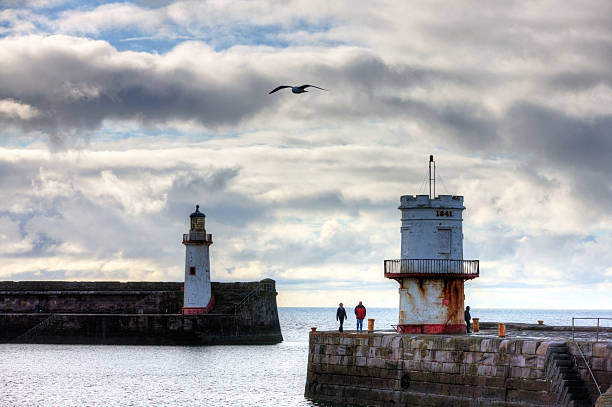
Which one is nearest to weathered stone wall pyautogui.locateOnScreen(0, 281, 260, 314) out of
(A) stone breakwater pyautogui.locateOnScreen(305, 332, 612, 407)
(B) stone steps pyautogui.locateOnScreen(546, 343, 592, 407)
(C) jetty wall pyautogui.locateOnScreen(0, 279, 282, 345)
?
(C) jetty wall pyautogui.locateOnScreen(0, 279, 282, 345)

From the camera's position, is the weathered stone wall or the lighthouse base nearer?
the lighthouse base

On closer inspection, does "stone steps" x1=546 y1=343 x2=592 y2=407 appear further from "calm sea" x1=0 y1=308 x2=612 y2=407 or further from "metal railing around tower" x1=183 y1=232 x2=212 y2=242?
"metal railing around tower" x1=183 y1=232 x2=212 y2=242

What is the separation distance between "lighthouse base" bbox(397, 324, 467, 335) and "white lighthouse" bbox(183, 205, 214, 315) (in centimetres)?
3104

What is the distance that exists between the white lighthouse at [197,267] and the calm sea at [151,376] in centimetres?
278

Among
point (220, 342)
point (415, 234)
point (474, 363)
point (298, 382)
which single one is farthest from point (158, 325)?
point (474, 363)

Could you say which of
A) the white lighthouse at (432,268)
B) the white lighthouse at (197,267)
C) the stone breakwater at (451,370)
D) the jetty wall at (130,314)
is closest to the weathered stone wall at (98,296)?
the jetty wall at (130,314)

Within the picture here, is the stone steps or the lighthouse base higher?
the lighthouse base

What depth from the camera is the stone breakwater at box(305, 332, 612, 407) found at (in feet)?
76.3

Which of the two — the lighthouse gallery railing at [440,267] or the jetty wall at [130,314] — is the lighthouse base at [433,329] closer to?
the lighthouse gallery railing at [440,267]

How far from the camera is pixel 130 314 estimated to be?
66188 mm

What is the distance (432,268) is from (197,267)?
31756mm

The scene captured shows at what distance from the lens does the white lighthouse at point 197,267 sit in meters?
61.5

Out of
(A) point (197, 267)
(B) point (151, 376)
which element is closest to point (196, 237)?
(A) point (197, 267)

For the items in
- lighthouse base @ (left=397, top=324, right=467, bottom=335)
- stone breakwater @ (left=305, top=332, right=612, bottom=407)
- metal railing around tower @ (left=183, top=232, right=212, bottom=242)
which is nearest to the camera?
stone breakwater @ (left=305, top=332, right=612, bottom=407)
